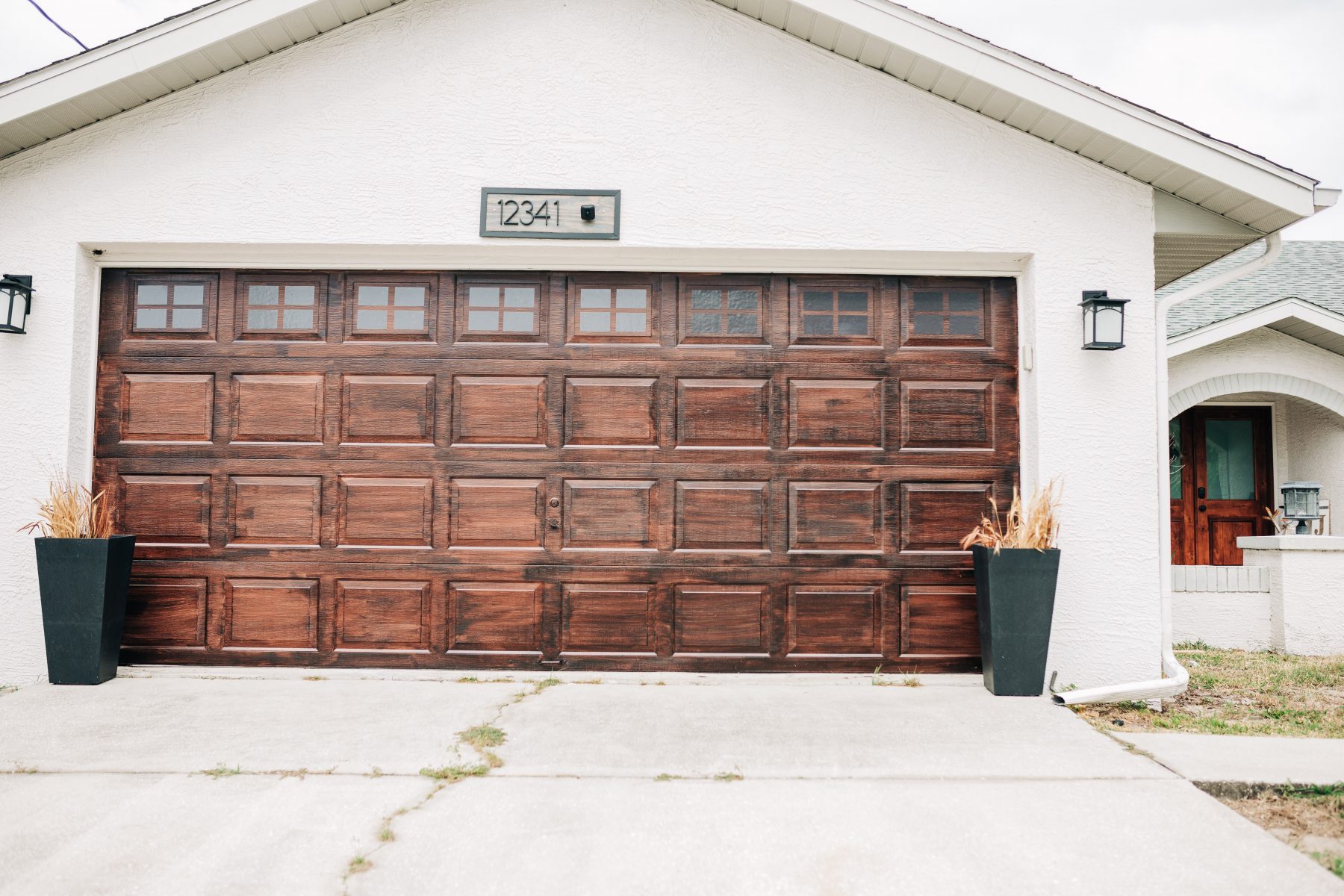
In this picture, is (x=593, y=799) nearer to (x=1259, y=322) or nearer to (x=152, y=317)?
(x=152, y=317)

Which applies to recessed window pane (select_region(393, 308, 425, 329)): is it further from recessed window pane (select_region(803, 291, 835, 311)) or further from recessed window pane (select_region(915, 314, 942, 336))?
recessed window pane (select_region(915, 314, 942, 336))

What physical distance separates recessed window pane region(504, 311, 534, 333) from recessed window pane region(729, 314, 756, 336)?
1.22m

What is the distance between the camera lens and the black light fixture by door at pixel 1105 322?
4441 millimetres

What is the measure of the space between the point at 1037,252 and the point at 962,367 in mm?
778

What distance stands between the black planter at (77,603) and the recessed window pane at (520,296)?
8.32ft

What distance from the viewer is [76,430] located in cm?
465

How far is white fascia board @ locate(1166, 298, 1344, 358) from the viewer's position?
7336 millimetres

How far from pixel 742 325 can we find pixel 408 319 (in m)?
2.05

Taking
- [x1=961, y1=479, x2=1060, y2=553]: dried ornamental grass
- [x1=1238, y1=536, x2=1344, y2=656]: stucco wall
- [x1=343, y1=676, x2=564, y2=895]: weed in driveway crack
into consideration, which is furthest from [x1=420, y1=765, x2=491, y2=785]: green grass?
[x1=1238, y1=536, x2=1344, y2=656]: stucco wall

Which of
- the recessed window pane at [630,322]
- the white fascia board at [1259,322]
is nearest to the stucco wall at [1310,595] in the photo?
the white fascia board at [1259,322]

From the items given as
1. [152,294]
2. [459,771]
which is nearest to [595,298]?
[152,294]

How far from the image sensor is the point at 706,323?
4832mm

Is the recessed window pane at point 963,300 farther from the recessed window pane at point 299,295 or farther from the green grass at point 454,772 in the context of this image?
the recessed window pane at point 299,295

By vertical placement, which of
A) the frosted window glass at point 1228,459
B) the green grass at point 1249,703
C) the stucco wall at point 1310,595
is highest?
the frosted window glass at point 1228,459
